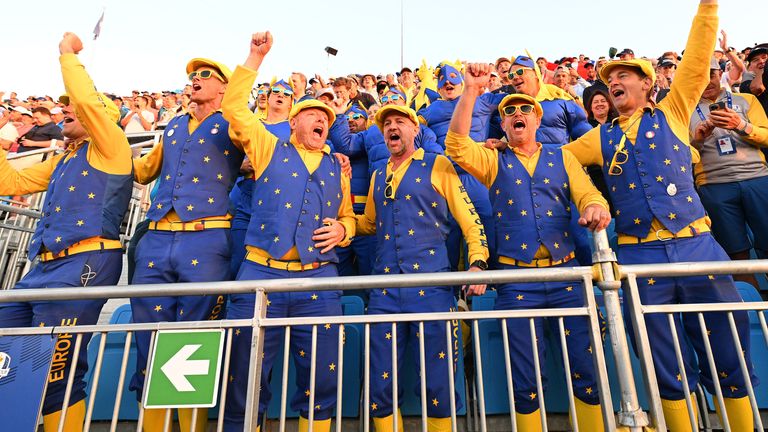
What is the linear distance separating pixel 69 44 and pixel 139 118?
7.76 metres

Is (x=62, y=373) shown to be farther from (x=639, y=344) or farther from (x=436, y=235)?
(x=639, y=344)

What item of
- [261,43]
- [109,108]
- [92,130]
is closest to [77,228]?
[92,130]

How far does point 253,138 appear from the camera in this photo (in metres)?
3.01

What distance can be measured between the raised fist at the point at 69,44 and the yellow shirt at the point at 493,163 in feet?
8.96

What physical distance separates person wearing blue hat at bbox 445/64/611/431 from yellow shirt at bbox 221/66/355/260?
0.92 metres

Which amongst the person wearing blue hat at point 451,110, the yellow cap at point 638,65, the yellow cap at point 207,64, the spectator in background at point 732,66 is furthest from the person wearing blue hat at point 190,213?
the spectator in background at point 732,66

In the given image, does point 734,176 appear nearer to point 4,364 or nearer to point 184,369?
point 184,369

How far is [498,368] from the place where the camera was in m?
2.94

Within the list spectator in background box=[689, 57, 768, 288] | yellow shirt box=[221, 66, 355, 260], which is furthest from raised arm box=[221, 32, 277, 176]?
spectator in background box=[689, 57, 768, 288]

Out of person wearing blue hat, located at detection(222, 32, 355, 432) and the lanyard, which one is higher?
the lanyard

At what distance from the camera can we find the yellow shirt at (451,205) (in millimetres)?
2857

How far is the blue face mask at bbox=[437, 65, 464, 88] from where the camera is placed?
4934 millimetres

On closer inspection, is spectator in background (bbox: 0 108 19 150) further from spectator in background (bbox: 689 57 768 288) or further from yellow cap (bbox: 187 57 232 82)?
spectator in background (bbox: 689 57 768 288)

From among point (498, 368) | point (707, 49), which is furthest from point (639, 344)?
point (707, 49)
